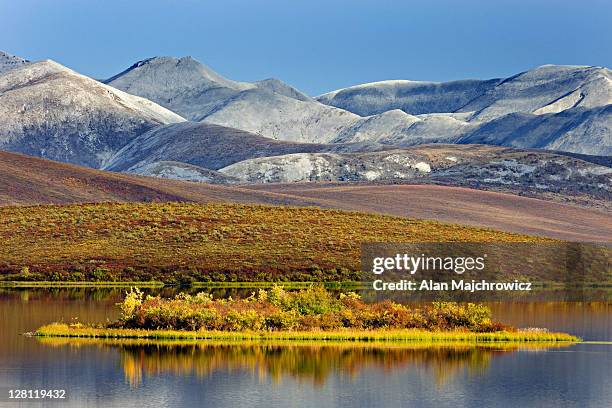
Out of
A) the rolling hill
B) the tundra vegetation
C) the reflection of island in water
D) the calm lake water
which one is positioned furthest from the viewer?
the rolling hill

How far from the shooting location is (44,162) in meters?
182

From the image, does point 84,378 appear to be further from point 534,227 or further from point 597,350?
point 534,227

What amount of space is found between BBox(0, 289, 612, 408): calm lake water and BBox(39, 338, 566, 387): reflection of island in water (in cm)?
3

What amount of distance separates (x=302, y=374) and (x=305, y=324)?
10.1m

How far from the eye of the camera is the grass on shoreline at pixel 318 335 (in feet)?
147

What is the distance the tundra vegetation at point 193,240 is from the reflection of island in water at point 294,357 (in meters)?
34.8

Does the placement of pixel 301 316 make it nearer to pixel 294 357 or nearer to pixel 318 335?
pixel 318 335

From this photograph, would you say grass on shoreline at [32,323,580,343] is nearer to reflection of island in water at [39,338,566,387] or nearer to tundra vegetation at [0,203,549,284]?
reflection of island in water at [39,338,566,387]

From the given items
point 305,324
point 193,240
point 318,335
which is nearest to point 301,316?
point 305,324

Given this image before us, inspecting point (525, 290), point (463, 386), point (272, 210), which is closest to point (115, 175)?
point (272, 210)

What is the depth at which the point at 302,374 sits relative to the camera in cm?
3694

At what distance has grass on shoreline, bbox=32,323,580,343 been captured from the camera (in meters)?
44.8

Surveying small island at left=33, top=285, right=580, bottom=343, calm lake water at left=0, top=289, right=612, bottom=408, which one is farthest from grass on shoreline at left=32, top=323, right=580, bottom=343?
calm lake water at left=0, top=289, right=612, bottom=408

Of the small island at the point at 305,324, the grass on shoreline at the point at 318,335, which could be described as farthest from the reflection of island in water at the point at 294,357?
the small island at the point at 305,324
